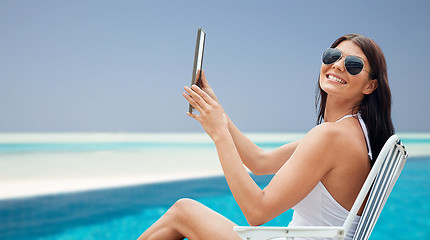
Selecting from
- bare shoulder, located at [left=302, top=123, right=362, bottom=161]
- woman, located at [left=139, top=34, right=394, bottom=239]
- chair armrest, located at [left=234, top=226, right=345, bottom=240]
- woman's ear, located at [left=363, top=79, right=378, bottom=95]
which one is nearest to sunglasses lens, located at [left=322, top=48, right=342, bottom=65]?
woman, located at [left=139, top=34, right=394, bottom=239]

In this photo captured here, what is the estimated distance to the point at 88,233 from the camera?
474 centimetres

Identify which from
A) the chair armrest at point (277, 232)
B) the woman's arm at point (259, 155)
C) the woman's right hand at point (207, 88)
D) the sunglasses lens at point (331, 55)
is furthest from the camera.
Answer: the woman's arm at point (259, 155)

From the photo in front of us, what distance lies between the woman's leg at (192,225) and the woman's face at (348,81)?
0.66 meters

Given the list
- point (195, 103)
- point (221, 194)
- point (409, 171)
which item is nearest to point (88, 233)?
point (221, 194)

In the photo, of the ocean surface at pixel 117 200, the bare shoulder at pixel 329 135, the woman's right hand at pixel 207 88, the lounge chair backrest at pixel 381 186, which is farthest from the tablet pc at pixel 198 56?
the ocean surface at pixel 117 200

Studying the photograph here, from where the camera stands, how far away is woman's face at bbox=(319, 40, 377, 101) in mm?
1472

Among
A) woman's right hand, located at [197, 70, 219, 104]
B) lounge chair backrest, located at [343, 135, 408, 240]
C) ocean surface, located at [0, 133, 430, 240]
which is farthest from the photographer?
ocean surface, located at [0, 133, 430, 240]

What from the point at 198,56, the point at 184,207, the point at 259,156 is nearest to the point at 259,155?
the point at 259,156

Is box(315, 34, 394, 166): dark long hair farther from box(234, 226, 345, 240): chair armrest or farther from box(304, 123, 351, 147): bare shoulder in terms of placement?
box(234, 226, 345, 240): chair armrest

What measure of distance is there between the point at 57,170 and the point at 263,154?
8751mm

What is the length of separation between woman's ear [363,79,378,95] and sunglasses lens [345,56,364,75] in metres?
0.08

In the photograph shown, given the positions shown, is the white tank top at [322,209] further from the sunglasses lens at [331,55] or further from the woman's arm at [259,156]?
the woman's arm at [259,156]

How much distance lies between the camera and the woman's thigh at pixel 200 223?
143 centimetres

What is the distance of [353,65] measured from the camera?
4.76ft
